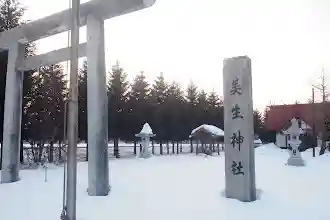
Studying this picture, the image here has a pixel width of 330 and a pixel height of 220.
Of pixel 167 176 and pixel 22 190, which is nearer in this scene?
pixel 22 190

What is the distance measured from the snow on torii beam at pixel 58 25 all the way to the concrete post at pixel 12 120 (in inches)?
10.2

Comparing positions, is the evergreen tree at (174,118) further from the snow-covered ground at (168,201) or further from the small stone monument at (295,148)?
the snow-covered ground at (168,201)

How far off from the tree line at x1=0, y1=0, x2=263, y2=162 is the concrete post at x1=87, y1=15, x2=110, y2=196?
24.1 feet

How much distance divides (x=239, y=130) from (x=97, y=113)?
11.1 feet

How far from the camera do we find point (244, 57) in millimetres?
7832

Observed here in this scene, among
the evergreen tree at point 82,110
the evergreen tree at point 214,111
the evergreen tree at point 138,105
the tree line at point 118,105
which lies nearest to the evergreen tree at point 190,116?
the tree line at point 118,105

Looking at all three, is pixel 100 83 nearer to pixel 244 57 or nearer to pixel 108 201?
pixel 108 201

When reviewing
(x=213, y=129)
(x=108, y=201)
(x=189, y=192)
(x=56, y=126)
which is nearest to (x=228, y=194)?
(x=189, y=192)

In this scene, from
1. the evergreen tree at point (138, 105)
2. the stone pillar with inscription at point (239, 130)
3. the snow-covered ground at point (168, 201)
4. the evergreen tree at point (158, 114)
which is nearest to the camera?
the snow-covered ground at point (168, 201)

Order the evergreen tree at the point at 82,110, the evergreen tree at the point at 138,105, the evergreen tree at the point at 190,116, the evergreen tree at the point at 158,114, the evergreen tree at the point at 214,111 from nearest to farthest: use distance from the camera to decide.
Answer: the evergreen tree at the point at 82,110 → the evergreen tree at the point at 138,105 → the evergreen tree at the point at 158,114 → the evergreen tree at the point at 190,116 → the evergreen tree at the point at 214,111

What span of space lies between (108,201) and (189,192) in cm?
202

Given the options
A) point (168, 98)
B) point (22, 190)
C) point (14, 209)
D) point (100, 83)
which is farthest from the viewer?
point (168, 98)

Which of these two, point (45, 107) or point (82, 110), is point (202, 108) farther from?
point (45, 107)

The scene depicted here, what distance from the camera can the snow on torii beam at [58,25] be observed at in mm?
7852
